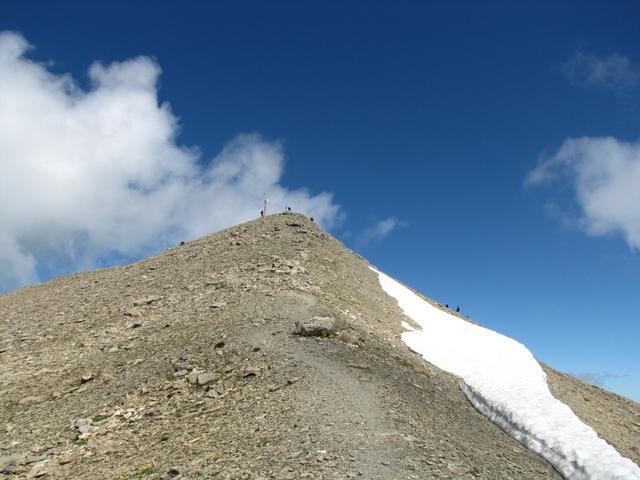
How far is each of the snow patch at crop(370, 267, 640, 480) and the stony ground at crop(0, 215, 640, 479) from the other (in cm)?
87

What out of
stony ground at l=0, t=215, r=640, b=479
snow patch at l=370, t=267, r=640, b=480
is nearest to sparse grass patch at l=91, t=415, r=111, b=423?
stony ground at l=0, t=215, r=640, b=479

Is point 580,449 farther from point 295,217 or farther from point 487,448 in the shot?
point 295,217

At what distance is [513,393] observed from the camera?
21312 millimetres

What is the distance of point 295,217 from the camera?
41406 millimetres

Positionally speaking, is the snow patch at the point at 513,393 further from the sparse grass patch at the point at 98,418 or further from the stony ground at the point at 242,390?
the sparse grass patch at the point at 98,418

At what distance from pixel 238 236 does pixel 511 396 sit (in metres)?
23.9

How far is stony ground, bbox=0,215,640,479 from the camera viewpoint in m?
13.0

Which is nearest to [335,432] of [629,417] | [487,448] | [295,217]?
[487,448]

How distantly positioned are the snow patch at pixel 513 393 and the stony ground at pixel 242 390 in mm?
875

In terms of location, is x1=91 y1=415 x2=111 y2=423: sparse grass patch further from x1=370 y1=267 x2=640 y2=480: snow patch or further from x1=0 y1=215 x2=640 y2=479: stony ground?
x1=370 y1=267 x2=640 y2=480: snow patch

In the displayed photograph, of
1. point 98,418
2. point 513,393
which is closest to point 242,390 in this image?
point 98,418

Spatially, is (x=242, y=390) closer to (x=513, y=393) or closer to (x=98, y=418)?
(x=98, y=418)

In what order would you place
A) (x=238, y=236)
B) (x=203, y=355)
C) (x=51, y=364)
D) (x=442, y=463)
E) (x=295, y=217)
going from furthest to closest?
(x=295, y=217)
(x=238, y=236)
(x=51, y=364)
(x=203, y=355)
(x=442, y=463)

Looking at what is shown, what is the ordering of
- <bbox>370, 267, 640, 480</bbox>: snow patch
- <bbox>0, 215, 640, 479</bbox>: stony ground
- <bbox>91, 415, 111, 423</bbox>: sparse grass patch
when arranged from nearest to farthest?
<bbox>0, 215, 640, 479</bbox>: stony ground, <bbox>370, 267, 640, 480</bbox>: snow patch, <bbox>91, 415, 111, 423</bbox>: sparse grass patch
